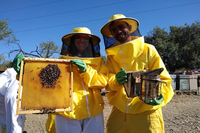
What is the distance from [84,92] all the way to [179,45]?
23.0 meters

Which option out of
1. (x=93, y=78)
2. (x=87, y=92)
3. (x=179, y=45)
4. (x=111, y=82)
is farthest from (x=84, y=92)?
(x=179, y=45)

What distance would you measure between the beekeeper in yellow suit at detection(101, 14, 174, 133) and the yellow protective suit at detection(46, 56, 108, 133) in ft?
0.70

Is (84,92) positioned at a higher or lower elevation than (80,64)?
lower

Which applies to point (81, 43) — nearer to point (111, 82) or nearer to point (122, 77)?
point (111, 82)

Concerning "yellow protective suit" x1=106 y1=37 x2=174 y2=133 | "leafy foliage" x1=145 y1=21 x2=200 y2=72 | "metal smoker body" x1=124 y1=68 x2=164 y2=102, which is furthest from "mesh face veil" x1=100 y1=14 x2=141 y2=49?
"leafy foliage" x1=145 y1=21 x2=200 y2=72

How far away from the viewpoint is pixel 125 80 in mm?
1943

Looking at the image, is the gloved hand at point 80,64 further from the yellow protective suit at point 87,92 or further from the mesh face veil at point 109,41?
the mesh face veil at point 109,41

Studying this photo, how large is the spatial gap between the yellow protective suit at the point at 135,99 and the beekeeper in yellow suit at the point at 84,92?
0.23m

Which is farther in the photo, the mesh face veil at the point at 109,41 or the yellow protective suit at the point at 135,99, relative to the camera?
the mesh face veil at the point at 109,41

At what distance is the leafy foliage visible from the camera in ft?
66.8

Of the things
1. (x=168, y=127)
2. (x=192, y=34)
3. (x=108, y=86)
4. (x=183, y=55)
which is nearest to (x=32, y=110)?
(x=108, y=86)

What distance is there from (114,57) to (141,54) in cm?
44

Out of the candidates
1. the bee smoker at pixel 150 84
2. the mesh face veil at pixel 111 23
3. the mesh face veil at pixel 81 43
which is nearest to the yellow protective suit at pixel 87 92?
the mesh face veil at pixel 81 43

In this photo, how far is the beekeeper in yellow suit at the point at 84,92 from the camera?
85.1 inches
